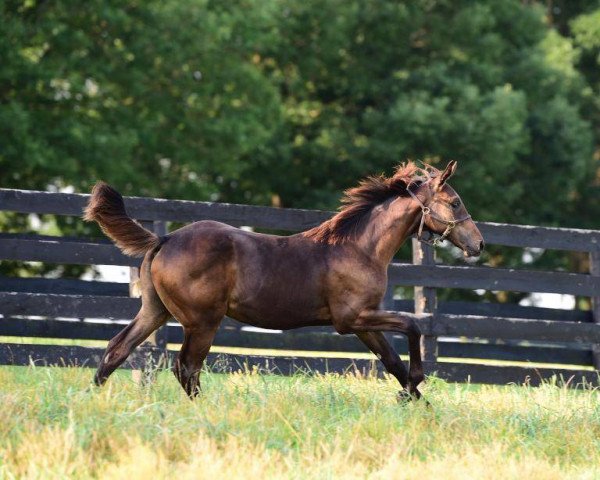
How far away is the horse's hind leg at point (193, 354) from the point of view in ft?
23.3

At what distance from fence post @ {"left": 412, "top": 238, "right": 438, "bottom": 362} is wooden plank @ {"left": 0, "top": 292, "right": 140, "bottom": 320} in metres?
2.70

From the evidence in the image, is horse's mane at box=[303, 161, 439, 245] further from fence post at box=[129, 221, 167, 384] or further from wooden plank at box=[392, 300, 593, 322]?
wooden plank at box=[392, 300, 593, 322]

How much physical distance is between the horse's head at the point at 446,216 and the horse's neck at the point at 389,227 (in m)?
0.08

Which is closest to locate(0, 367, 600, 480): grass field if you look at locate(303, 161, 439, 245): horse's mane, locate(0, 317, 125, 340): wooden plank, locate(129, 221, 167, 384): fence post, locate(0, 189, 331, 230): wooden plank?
locate(303, 161, 439, 245): horse's mane

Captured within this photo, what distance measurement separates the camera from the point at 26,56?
1995cm

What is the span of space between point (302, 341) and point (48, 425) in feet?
16.3

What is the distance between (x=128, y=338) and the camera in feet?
23.7

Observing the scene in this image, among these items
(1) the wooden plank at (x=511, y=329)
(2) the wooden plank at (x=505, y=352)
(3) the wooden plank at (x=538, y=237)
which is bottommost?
(2) the wooden plank at (x=505, y=352)

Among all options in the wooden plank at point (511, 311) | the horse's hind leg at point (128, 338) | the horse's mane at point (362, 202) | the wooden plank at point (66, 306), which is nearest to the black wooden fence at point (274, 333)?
the wooden plank at point (66, 306)

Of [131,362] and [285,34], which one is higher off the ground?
[285,34]

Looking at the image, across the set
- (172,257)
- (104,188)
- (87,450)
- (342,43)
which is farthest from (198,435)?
(342,43)

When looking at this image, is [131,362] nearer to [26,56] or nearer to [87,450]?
[87,450]

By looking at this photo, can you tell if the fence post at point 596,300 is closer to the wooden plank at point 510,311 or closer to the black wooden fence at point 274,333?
the black wooden fence at point 274,333

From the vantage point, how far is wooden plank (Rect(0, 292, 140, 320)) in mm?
8648
